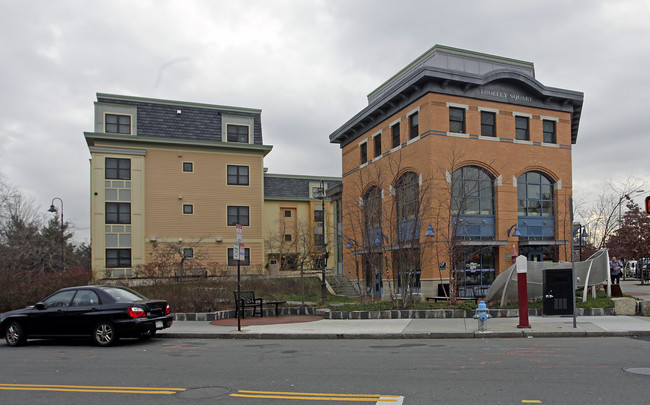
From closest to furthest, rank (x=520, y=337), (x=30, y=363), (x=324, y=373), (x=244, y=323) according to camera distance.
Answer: (x=324, y=373), (x=30, y=363), (x=520, y=337), (x=244, y=323)

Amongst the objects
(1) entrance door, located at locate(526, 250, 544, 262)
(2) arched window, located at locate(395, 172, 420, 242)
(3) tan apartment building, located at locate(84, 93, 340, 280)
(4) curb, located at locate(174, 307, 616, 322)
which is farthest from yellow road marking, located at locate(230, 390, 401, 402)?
(3) tan apartment building, located at locate(84, 93, 340, 280)

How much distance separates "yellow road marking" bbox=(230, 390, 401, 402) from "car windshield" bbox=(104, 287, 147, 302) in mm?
6729

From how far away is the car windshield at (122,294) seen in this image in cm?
1315

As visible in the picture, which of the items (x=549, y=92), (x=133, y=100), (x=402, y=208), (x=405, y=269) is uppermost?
(x=133, y=100)

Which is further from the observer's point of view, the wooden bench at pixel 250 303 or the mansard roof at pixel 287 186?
the mansard roof at pixel 287 186

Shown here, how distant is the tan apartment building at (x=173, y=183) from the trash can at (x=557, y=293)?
24.5m

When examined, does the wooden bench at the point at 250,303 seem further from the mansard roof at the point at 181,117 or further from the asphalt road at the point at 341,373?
the mansard roof at the point at 181,117

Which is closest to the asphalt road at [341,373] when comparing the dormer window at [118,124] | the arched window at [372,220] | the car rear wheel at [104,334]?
the car rear wheel at [104,334]

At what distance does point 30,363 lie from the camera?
10648mm

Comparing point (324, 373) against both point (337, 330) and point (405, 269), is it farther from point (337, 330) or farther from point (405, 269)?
point (405, 269)

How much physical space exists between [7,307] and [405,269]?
14.5 metres

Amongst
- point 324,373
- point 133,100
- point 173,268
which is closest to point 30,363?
point 324,373

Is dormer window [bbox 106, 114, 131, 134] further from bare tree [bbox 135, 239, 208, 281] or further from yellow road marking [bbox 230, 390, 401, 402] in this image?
yellow road marking [bbox 230, 390, 401, 402]

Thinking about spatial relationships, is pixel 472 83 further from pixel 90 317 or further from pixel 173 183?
pixel 173 183
